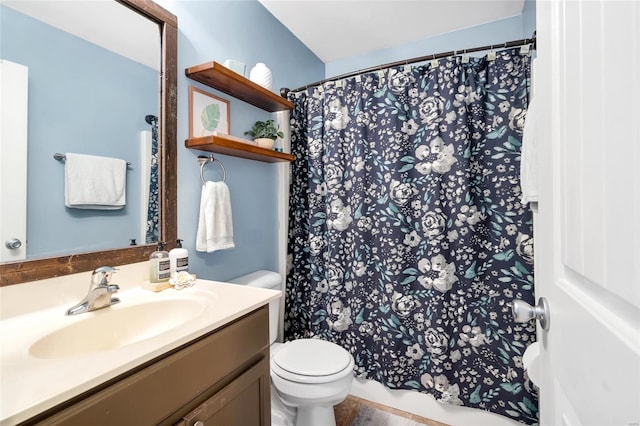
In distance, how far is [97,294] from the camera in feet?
3.01

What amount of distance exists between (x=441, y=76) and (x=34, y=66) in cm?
177

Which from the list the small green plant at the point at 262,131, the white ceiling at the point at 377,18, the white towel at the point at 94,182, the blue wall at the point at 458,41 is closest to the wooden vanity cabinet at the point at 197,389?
the white towel at the point at 94,182

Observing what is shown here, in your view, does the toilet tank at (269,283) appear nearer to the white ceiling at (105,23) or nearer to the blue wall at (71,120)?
the blue wall at (71,120)

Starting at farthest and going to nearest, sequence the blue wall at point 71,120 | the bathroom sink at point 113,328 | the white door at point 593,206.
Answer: the blue wall at point 71,120 → the bathroom sink at point 113,328 → the white door at point 593,206

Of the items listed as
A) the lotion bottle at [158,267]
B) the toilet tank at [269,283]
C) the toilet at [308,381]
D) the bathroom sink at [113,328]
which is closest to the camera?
the bathroom sink at [113,328]

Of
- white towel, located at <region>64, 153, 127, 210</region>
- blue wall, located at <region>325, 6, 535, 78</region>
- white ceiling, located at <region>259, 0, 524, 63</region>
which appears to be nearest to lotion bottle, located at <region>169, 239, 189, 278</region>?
white towel, located at <region>64, 153, 127, 210</region>

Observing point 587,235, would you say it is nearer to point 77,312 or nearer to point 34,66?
point 77,312

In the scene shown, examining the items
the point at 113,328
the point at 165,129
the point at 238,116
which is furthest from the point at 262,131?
the point at 113,328

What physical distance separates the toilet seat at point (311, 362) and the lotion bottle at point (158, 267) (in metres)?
0.69

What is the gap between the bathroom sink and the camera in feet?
2.56

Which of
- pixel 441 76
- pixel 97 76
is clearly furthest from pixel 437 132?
pixel 97 76

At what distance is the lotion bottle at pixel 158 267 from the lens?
112 cm

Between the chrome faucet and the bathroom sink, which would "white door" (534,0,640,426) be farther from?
the chrome faucet

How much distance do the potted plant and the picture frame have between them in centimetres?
17
